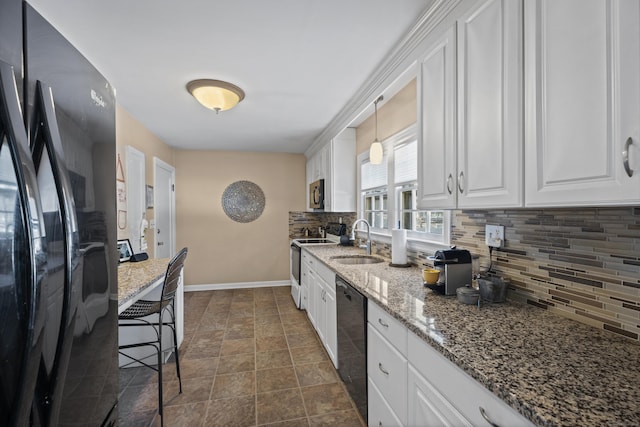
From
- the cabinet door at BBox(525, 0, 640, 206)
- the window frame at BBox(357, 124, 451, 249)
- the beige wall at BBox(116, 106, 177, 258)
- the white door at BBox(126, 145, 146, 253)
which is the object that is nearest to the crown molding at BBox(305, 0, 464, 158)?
the window frame at BBox(357, 124, 451, 249)

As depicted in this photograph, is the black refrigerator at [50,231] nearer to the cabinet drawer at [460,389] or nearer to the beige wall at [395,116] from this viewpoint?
the cabinet drawer at [460,389]

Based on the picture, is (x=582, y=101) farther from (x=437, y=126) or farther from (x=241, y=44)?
(x=241, y=44)

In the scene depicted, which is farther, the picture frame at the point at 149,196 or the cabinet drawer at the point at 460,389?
the picture frame at the point at 149,196

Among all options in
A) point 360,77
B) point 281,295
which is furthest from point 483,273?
point 281,295

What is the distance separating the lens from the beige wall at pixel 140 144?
297 cm

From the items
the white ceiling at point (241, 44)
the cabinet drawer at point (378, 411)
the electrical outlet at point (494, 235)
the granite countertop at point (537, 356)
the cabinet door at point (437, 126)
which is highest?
the white ceiling at point (241, 44)

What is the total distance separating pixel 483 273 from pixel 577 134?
3.18 feet

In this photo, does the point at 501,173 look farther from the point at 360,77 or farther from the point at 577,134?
the point at 360,77

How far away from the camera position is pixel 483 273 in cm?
164

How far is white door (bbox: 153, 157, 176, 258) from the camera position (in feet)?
13.6

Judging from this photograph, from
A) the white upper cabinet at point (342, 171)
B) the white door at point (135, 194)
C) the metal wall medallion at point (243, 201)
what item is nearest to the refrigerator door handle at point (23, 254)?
the white door at point (135, 194)

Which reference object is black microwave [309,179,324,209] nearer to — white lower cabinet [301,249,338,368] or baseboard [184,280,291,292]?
white lower cabinet [301,249,338,368]

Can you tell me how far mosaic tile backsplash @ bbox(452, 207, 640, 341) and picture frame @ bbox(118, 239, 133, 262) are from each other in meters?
3.01

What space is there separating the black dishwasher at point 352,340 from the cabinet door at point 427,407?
0.53 meters
